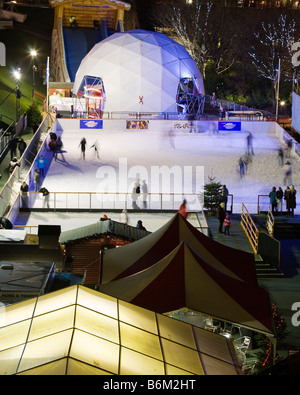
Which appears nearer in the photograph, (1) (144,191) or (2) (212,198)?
(2) (212,198)

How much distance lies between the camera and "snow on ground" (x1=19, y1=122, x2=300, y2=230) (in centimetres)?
2914

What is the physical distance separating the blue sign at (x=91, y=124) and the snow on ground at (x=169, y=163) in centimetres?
27

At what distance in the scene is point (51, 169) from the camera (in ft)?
101

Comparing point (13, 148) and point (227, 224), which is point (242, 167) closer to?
point (227, 224)

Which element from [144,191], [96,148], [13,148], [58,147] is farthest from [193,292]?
[58,147]

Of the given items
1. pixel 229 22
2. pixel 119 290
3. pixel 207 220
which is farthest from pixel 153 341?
pixel 229 22

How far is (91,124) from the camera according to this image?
36.4 metres

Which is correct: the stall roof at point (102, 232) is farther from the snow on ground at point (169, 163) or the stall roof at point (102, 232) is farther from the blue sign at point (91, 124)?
the blue sign at point (91, 124)

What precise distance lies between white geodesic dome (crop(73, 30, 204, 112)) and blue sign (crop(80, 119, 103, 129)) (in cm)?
464

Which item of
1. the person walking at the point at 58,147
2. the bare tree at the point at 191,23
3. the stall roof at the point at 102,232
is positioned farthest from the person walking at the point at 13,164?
the bare tree at the point at 191,23

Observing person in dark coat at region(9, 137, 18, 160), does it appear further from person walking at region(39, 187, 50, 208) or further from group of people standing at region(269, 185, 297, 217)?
group of people standing at region(269, 185, 297, 217)

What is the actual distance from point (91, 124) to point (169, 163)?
18.7ft

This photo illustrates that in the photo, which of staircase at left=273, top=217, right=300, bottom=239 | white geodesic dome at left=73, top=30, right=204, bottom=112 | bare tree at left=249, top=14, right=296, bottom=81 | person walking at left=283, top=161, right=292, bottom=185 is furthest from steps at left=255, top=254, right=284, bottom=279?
bare tree at left=249, top=14, right=296, bottom=81

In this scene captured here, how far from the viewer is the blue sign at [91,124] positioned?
36.3 metres
